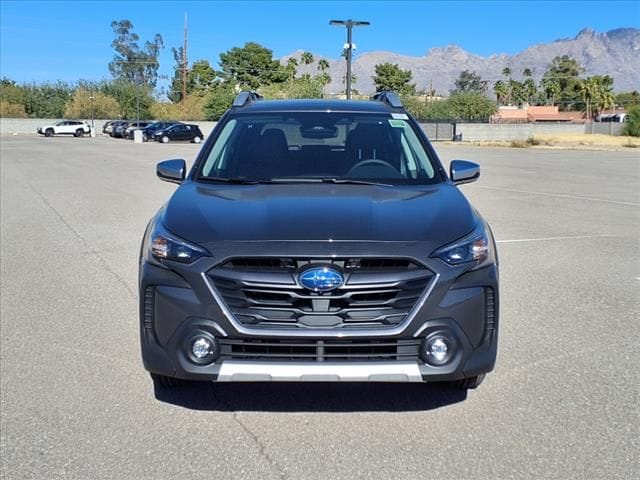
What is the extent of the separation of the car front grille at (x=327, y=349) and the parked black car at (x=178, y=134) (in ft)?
162

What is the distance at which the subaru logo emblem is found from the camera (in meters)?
3.43

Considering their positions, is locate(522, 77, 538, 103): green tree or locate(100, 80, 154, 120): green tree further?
locate(522, 77, 538, 103): green tree

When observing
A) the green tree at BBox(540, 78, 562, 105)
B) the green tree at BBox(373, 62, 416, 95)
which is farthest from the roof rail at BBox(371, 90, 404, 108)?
the green tree at BBox(540, 78, 562, 105)

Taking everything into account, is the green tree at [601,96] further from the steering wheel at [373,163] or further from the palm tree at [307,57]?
the steering wheel at [373,163]

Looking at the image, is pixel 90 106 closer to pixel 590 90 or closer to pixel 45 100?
pixel 45 100

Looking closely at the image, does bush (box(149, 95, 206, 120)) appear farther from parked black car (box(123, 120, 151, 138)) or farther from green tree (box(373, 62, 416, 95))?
green tree (box(373, 62, 416, 95))

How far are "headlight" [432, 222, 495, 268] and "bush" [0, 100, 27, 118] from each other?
283 ft

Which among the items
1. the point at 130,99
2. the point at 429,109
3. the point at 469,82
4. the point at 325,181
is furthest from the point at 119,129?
the point at 469,82

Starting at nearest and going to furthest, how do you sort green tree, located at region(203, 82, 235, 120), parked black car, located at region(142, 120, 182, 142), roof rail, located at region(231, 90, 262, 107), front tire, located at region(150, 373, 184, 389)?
front tire, located at region(150, 373, 184, 389) → roof rail, located at region(231, 90, 262, 107) → parked black car, located at region(142, 120, 182, 142) → green tree, located at region(203, 82, 235, 120)

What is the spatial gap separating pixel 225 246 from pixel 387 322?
34.8 inches

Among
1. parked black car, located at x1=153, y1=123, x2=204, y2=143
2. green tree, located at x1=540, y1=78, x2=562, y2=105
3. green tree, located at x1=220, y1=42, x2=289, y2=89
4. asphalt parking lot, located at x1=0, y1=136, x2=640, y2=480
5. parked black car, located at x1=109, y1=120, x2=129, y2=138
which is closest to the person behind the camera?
asphalt parking lot, located at x1=0, y1=136, x2=640, y2=480

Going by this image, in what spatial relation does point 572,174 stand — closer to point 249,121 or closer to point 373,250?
point 249,121

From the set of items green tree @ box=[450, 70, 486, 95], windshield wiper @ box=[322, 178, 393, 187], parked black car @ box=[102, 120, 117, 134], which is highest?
green tree @ box=[450, 70, 486, 95]

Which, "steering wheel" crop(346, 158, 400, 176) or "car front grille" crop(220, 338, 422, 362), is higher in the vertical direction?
"steering wheel" crop(346, 158, 400, 176)
